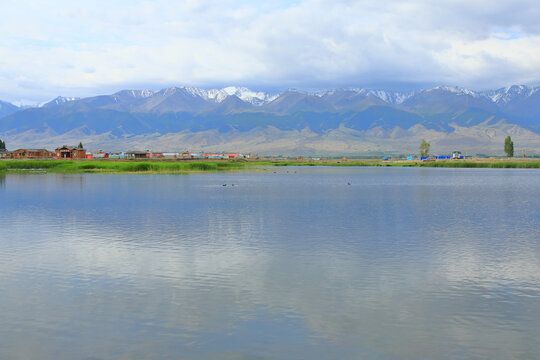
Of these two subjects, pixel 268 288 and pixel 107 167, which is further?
pixel 107 167

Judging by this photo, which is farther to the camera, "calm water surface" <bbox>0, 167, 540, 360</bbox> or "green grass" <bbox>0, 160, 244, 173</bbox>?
"green grass" <bbox>0, 160, 244, 173</bbox>

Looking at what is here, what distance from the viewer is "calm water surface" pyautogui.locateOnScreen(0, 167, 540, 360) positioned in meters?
17.0

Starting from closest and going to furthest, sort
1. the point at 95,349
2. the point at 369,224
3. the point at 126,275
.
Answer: the point at 95,349 < the point at 126,275 < the point at 369,224

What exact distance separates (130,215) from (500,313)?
38.0m

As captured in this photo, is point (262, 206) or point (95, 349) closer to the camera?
point (95, 349)

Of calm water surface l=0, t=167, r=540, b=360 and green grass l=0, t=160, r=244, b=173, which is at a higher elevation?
green grass l=0, t=160, r=244, b=173

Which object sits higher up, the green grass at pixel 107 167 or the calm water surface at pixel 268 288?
the green grass at pixel 107 167

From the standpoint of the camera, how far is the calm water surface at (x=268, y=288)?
1700 centimetres

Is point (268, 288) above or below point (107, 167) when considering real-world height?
below

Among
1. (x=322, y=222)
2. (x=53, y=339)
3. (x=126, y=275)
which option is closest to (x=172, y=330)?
(x=53, y=339)

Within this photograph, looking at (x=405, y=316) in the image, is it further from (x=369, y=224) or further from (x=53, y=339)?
(x=369, y=224)

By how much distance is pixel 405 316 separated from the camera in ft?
64.4

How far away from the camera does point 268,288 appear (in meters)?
23.4

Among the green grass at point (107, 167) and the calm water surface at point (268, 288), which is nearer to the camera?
the calm water surface at point (268, 288)
